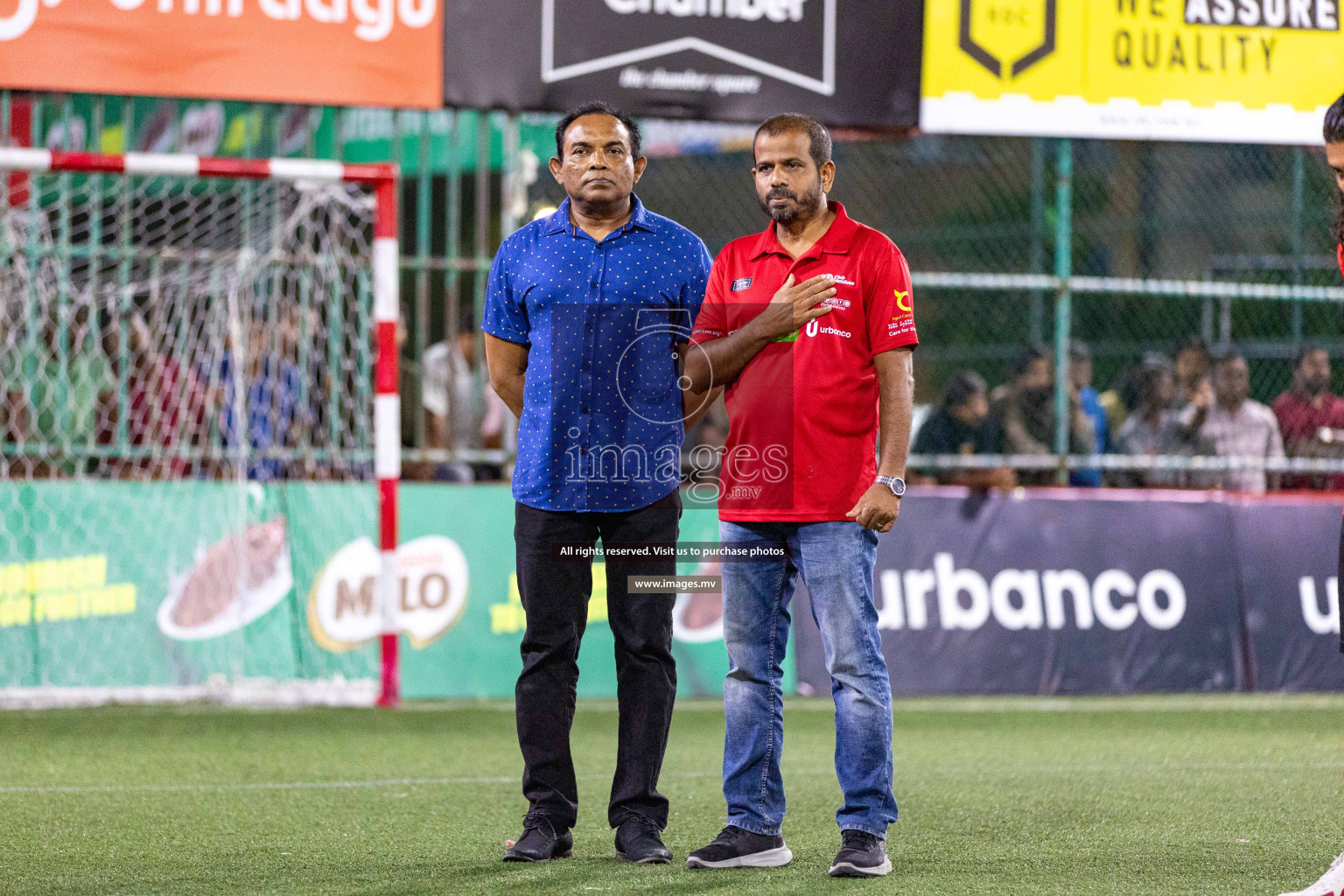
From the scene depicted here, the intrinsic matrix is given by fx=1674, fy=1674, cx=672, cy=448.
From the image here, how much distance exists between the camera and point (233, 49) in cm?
868

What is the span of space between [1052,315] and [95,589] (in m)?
12.0

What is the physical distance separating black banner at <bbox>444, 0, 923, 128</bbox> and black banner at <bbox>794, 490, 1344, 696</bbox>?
7.92 ft

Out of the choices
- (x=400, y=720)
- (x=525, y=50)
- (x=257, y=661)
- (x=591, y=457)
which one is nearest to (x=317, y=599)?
(x=257, y=661)

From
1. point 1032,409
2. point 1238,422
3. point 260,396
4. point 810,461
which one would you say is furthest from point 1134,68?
point 810,461

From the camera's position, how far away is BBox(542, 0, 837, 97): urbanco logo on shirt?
9.17m

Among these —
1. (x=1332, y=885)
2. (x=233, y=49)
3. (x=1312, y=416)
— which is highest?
(x=233, y=49)

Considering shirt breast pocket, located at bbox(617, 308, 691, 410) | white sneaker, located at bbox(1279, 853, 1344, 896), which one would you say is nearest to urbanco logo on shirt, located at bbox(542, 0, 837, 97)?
shirt breast pocket, located at bbox(617, 308, 691, 410)

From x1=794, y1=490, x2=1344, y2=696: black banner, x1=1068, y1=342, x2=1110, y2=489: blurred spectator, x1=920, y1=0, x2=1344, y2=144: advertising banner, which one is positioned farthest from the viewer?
x1=1068, y1=342, x2=1110, y2=489: blurred spectator

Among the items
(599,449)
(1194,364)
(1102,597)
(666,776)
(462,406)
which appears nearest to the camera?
(599,449)

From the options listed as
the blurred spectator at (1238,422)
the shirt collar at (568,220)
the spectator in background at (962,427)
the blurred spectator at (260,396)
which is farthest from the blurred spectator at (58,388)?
the blurred spectator at (1238,422)

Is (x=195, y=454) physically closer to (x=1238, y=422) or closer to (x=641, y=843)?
(x=641, y=843)

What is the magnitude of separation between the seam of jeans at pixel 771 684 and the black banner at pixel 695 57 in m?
5.29

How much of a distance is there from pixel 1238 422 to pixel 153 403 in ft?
21.3

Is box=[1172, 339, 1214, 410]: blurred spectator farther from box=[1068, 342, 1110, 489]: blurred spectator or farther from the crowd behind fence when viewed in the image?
box=[1068, 342, 1110, 489]: blurred spectator
